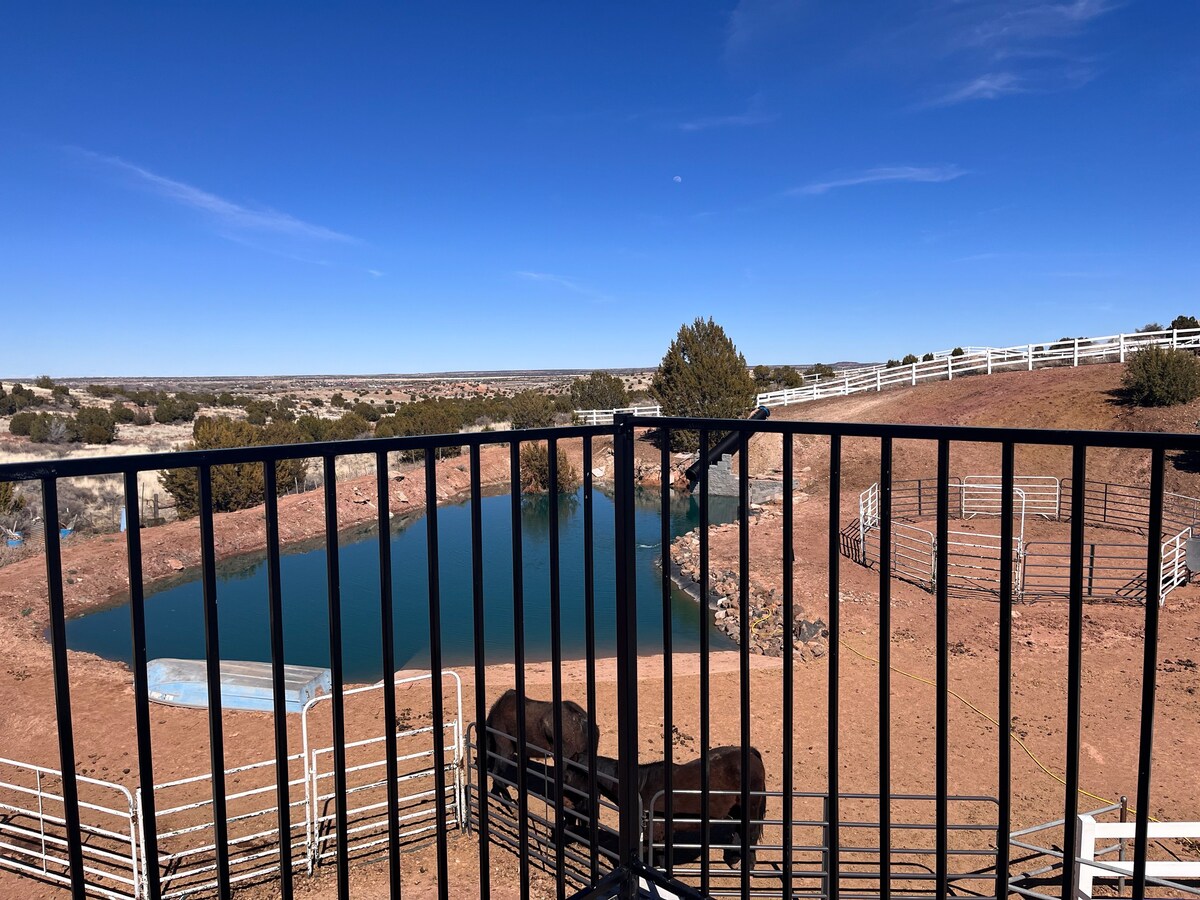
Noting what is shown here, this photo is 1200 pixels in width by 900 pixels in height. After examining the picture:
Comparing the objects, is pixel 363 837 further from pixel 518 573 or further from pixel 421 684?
pixel 518 573

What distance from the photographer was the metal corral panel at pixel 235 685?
8008mm

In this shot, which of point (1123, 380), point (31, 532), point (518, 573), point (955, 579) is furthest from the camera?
point (1123, 380)

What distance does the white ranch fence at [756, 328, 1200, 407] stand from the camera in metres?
23.8

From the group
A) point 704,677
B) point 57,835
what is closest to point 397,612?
point 57,835

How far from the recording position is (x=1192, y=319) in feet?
96.8

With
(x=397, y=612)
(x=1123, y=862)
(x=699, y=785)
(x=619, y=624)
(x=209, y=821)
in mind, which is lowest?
(x=397, y=612)

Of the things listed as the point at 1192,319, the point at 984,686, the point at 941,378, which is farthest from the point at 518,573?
the point at 1192,319

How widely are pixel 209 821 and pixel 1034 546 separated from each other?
1258cm

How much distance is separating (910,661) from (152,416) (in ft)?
115

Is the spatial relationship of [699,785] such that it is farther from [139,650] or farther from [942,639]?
[139,650]

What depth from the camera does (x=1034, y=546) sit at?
1285cm

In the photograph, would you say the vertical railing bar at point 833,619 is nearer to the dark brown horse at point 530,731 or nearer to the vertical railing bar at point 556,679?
the vertical railing bar at point 556,679

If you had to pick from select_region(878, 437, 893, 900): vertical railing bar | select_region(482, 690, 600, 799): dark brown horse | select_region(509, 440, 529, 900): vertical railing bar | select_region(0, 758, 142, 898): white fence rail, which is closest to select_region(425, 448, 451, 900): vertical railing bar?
select_region(509, 440, 529, 900): vertical railing bar

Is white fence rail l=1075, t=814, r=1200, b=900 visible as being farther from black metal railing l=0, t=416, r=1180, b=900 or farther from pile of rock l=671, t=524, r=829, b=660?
pile of rock l=671, t=524, r=829, b=660
